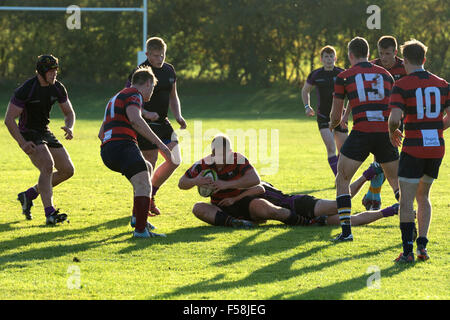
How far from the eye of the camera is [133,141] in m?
7.96

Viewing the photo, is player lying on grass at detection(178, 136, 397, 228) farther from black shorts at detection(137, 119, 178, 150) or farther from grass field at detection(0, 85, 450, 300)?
black shorts at detection(137, 119, 178, 150)

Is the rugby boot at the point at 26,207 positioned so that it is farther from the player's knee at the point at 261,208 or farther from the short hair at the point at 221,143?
the player's knee at the point at 261,208

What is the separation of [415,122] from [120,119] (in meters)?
3.03

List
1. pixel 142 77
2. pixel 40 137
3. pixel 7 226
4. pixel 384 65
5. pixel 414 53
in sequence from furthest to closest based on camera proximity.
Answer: pixel 384 65 < pixel 40 137 < pixel 7 226 < pixel 142 77 < pixel 414 53

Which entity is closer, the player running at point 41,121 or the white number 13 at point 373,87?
the white number 13 at point 373,87

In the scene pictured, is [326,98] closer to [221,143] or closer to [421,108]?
[221,143]

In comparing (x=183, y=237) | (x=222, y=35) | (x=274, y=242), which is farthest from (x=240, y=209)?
(x=222, y=35)

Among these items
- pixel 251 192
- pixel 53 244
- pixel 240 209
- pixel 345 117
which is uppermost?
pixel 345 117

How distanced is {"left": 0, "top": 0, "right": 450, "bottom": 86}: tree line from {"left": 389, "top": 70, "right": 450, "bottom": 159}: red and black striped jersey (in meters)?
28.8

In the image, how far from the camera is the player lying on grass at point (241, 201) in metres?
8.34

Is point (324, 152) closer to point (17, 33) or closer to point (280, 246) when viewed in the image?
point (280, 246)

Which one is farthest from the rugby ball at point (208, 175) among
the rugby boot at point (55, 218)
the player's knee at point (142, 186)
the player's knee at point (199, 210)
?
the rugby boot at point (55, 218)

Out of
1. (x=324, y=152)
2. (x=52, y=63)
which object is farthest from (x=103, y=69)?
(x=52, y=63)

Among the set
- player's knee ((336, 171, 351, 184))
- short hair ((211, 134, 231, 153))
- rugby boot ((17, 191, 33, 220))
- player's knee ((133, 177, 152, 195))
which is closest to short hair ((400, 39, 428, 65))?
player's knee ((336, 171, 351, 184))
